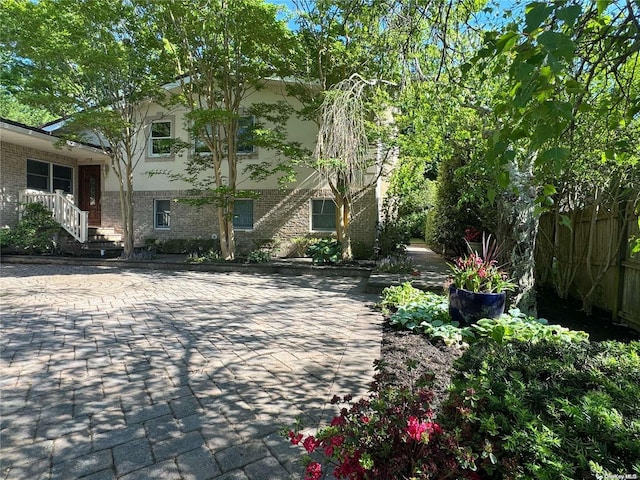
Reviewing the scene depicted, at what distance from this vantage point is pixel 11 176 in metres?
13.4

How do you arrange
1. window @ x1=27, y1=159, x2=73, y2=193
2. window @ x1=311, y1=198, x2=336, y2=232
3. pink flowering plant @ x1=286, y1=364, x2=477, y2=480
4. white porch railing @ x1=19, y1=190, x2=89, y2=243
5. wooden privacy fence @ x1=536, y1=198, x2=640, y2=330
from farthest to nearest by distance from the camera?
1. window @ x1=27, y1=159, x2=73, y2=193
2. window @ x1=311, y1=198, x2=336, y2=232
3. white porch railing @ x1=19, y1=190, x2=89, y2=243
4. wooden privacy fence @ x1=536, y1=198, x2=640, y2=330
5. pink flowering plant @ x1=286, y1=364, x2=477, y2=480

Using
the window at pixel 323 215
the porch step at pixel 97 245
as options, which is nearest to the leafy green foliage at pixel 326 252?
the window at pixel 323 215

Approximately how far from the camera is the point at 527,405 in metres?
1.75

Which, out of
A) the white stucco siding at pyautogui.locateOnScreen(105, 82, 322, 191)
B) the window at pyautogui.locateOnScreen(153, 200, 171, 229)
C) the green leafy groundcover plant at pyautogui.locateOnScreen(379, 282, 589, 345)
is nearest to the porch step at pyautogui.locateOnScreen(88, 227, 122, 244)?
the window at pyautogui.locateOnScreen(153, 200, 171, 229)

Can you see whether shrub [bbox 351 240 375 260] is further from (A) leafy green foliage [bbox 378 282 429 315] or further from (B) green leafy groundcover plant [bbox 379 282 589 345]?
(B) green leafy groundcover plant [bbox 379 282 589 345]

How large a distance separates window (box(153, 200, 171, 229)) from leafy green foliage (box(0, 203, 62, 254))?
10.9 feet

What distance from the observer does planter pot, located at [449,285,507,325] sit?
15.1 ft

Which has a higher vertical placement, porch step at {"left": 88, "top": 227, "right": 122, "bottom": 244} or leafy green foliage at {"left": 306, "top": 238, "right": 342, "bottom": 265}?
porch step at {"left": 88, "top": 227, "right": 122, "bottom": 244}

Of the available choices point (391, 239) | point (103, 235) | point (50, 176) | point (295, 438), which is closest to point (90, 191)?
point (50, 176)

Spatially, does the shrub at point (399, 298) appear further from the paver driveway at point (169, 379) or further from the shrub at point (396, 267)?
the shrub at point (396, 267)

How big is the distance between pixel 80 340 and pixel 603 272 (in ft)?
26.3

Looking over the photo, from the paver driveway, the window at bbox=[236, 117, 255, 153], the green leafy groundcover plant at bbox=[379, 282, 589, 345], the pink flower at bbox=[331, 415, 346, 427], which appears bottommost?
the paver driveway

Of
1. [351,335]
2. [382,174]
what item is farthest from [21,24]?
[351,335]

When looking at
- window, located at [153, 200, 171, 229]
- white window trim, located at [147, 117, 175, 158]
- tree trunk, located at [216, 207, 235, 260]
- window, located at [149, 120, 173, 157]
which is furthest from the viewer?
window, located at [153, 200, 171, 229]
